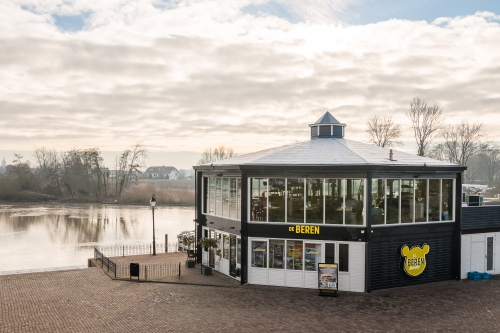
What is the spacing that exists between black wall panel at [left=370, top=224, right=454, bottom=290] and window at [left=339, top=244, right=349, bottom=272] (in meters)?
0.97

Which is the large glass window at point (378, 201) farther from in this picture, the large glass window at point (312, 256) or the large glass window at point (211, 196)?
the large glass window at point (211, 196)

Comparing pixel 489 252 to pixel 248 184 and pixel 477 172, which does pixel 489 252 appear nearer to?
pixel 248 184

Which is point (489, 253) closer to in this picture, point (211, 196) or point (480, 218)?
point (480, 218)

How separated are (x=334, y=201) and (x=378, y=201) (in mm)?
1771

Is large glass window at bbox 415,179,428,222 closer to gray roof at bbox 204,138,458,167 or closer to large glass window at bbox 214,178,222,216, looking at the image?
gray roof at bbox 204,138,458,167

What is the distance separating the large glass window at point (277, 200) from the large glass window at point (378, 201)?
11.8ft

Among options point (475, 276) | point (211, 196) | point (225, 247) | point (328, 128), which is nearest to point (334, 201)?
point (225, 247)

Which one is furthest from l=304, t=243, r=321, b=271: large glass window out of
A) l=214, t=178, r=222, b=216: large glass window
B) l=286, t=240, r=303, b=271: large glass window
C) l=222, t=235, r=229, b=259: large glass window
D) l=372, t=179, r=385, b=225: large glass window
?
l=214, t=178, r=222, b=216: large glass window

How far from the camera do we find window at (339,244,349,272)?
54.0 feet

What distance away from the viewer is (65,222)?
4309 cm

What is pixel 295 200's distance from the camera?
1709 cm

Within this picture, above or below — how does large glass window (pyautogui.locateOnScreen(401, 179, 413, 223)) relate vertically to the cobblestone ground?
above

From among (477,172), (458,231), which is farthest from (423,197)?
(477,172)

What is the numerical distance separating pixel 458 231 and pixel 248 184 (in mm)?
9501
